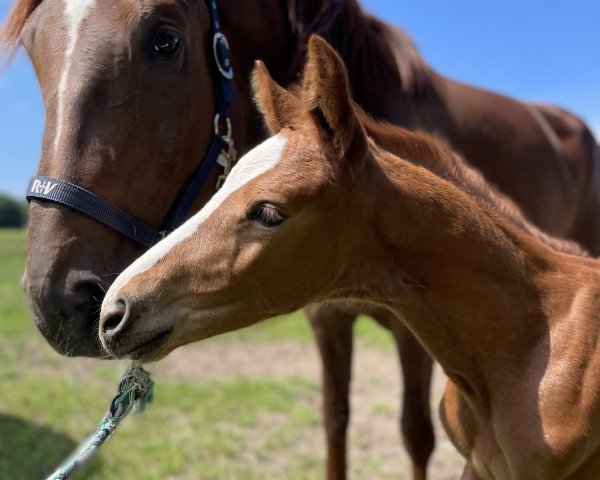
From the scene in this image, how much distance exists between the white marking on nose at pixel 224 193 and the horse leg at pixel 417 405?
4.31 feet

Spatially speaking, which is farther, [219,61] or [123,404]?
[219,61]

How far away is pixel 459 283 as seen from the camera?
4.93 feet

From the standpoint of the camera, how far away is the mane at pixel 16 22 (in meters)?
1.82

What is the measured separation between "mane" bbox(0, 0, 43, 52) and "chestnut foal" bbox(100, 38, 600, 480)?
0.80m

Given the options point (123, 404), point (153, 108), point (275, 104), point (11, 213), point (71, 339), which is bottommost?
point (11, 213)

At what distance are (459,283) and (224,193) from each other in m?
0.63

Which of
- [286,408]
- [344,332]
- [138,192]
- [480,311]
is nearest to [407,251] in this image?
Result: [480,311]

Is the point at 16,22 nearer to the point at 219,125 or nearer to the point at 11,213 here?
the point at 219,125

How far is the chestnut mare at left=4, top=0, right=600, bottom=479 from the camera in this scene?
1478 millimetres

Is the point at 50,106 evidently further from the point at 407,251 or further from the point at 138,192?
the point at 407,251

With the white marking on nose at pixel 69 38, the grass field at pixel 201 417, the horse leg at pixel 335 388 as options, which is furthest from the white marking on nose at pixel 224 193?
the grass field at pixel 201 417

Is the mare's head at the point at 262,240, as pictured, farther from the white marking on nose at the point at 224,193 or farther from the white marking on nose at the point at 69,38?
the white marking on nose at the point at 69,38

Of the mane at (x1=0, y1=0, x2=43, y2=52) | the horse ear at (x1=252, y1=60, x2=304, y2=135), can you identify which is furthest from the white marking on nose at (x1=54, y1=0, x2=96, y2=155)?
the horse ear at (x1=252, y1=60, x2=304, y2=135)

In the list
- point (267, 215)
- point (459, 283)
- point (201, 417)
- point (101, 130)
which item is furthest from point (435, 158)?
point (201, 417)
